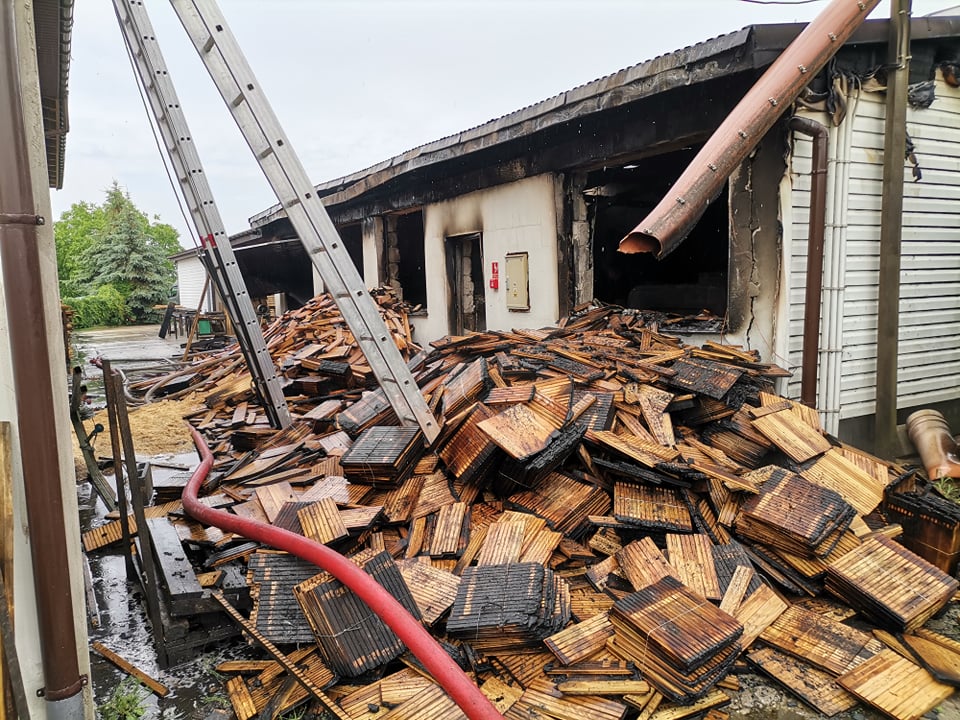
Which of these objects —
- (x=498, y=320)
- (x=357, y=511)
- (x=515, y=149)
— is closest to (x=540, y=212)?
(x=515, y=149)

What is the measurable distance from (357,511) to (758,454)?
3364mm

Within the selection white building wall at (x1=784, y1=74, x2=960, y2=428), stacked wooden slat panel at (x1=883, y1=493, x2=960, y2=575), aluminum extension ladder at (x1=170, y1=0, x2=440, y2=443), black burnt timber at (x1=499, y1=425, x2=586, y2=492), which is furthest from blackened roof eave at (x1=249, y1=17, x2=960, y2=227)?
stacked wooden slat panel at (x1=883, y1=493, x2=960, y2=575)

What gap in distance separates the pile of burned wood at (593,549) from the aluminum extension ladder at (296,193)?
0.47 metres

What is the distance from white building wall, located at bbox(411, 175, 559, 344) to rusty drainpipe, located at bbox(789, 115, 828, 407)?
3252mm

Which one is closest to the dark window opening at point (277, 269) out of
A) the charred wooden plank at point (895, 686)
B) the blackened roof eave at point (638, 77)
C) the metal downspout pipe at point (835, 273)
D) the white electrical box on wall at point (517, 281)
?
the blackened roof eave at point (638, 77)

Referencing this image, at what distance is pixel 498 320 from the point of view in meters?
9.70

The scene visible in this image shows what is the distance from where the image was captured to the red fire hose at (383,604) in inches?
99.1

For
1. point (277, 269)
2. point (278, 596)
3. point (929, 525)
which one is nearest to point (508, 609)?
point (278, 596)

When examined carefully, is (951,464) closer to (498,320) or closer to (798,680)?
(798,680)

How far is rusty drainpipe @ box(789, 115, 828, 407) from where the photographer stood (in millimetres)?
5770

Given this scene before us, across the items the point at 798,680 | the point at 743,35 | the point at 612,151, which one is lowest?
the point at 798,680

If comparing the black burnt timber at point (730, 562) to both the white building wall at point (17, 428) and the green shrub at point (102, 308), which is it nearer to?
the white building wall at point (17, 428)

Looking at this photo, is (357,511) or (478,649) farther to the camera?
(357,511)

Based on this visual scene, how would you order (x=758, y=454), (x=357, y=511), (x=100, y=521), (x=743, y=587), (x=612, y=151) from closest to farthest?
(x=743, y=587) < (x=357, y=511) < (x=758, y=454) < (x=100, y=521) < (x=612, y=151)
